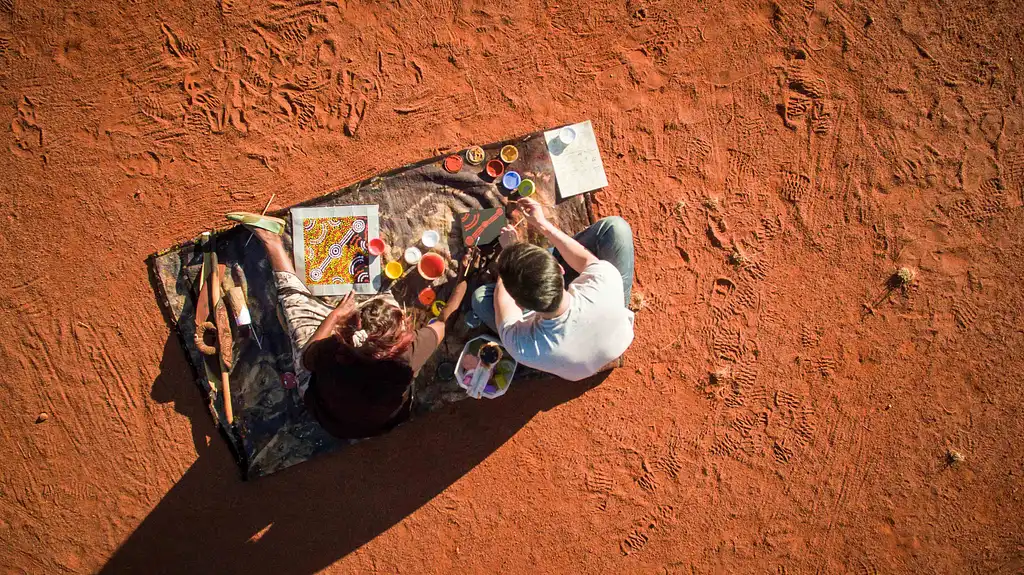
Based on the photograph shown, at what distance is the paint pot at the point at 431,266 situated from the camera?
4156 mm

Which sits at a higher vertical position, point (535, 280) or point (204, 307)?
point (204, 307)

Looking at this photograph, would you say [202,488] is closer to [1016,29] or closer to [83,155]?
[83,155]

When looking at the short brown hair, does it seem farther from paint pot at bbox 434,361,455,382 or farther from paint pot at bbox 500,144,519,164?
paint pot at bbox 500,144,519,164

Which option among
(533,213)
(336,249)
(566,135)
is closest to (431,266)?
(336,249)

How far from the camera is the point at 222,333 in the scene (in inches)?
163

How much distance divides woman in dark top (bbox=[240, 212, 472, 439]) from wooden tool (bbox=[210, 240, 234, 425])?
65 cm

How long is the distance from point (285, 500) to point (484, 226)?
2978 millimetres

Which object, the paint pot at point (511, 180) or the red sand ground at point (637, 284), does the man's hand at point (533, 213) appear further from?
the red sand ground at point (637, 284)

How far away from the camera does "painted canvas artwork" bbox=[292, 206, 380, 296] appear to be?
422 centimetres

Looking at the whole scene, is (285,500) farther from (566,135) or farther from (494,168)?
(566,135)

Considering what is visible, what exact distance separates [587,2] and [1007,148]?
423cm

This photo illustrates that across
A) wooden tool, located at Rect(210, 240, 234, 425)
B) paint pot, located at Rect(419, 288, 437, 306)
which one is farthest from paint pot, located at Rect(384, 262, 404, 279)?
wooden tool, located at Rect(210, 240, 234, 425)

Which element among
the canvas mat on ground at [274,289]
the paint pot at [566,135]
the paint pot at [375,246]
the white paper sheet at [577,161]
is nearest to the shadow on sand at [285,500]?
the canvas mat on ground at [274,289]

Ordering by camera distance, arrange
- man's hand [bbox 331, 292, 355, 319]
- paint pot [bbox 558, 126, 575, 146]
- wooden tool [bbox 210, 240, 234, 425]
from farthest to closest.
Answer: paint pot [bbox 558, 126, 575, 146] < wooden tool [bbox 210, 240, 234, 425] < man's hand [bbox 331, 292, 355, 319]
